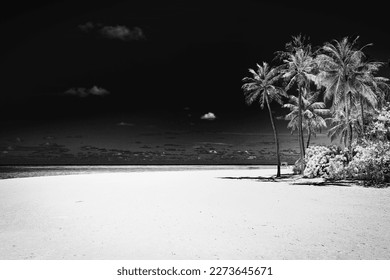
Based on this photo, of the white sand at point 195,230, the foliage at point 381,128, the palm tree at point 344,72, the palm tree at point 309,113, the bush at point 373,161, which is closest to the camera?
the white sand at point 195,230

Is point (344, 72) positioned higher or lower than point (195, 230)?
higher

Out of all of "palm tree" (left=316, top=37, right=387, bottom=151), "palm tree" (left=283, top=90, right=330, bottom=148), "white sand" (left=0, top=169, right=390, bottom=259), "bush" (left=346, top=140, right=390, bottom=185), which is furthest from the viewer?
"palm tree" (left=283, top=90, right=330, bottom=148)

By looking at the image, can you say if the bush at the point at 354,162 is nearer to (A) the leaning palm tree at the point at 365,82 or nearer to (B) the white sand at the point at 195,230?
(A) the leaning palm tree at the point at 365,82

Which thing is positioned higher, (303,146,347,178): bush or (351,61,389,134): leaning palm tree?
(351,61,389,134): leaning palm tree

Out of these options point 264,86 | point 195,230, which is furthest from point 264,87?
point 195,230

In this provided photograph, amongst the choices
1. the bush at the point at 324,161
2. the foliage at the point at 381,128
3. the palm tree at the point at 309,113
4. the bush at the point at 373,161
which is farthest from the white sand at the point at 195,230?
the palm tree at the point at 309,113

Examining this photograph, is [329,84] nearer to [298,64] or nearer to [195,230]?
[298,64]

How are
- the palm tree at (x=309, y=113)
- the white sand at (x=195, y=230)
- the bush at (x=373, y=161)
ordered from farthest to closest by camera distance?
1. the palm tree at (x=309, y=113)
2. the bush at (x=373, y=161)
3. the white sand at (x=195, y=230)

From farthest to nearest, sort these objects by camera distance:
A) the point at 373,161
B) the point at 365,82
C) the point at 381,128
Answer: the point at 365,82
the point at 381,128
the point at 373,161

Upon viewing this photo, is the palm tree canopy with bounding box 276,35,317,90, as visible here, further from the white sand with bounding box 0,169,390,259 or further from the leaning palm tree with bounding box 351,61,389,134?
the white sand with bounding box 0,169,390,259

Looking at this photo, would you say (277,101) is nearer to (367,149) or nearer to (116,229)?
(367,149)

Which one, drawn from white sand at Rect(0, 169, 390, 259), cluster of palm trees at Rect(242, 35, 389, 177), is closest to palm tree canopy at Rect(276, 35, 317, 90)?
cluster of palm trees at Rect(242, 35, 389, 177)

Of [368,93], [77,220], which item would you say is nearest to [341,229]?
[77,220]

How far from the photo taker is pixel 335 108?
26891 millimetres
